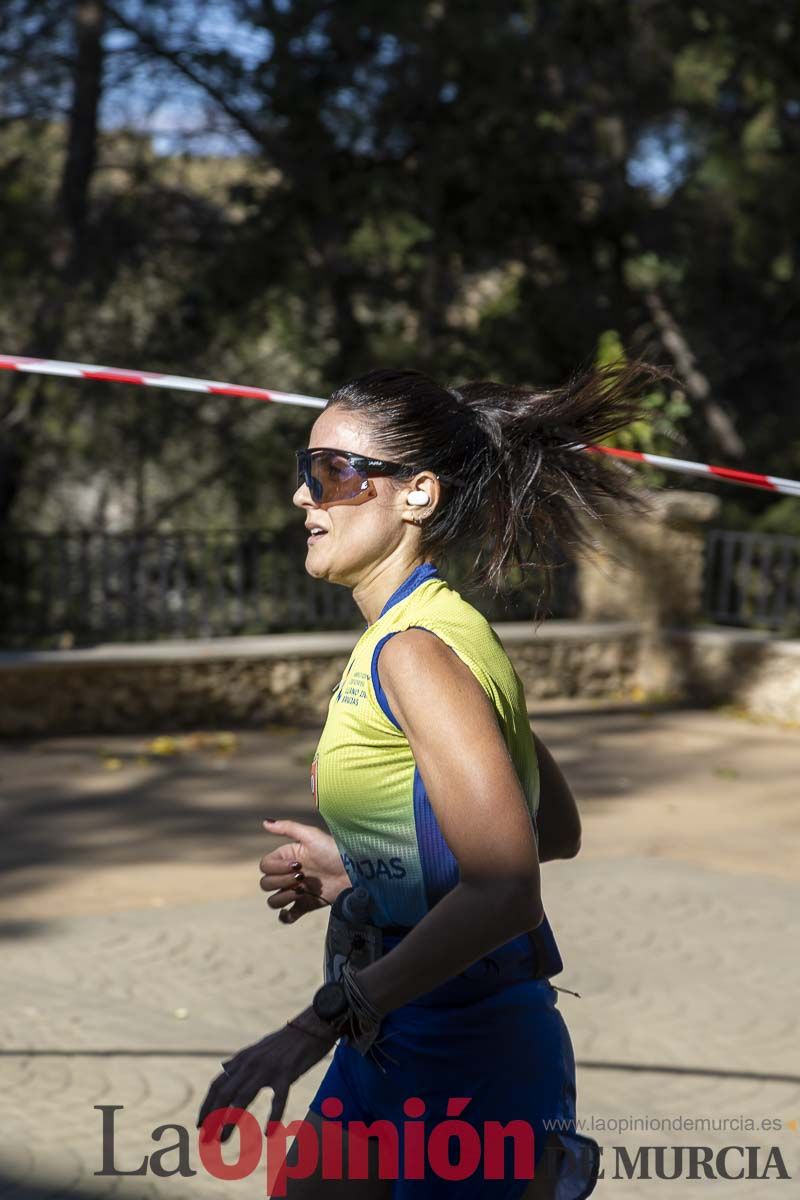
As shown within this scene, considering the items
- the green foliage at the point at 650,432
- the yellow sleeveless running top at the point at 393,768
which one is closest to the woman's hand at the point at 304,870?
the yellow sleeveless running top at the point at 393,768

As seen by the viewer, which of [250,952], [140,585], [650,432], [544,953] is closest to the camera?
[544,953]

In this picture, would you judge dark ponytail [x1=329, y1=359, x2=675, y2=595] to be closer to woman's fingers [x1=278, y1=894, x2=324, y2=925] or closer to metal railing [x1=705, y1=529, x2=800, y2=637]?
woman's fingers [x1=278, y1=894, x2=324, y2=925]

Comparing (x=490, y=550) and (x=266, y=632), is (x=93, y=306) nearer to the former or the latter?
(x=266, y=632)

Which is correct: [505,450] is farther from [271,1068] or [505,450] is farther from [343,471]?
[271,1068]

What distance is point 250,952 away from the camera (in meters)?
5.78

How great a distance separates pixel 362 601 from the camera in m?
2.38

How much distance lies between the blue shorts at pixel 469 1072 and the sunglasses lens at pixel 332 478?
0.75m

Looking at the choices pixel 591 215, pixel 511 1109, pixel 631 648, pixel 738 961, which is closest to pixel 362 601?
pixel 511 1109

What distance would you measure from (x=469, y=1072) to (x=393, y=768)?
467mm

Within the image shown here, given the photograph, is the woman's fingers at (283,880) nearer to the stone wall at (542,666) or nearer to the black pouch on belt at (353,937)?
the black pouch on belt at (353,937)

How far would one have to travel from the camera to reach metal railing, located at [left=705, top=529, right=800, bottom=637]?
453 inches

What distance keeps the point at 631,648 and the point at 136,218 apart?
663 centimetres

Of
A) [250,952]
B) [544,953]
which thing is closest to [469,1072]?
[544,953]

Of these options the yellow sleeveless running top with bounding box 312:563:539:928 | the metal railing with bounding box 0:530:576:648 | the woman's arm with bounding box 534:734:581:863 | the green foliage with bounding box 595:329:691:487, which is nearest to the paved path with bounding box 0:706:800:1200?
the metal railing with bounding box 0:530:576:648
